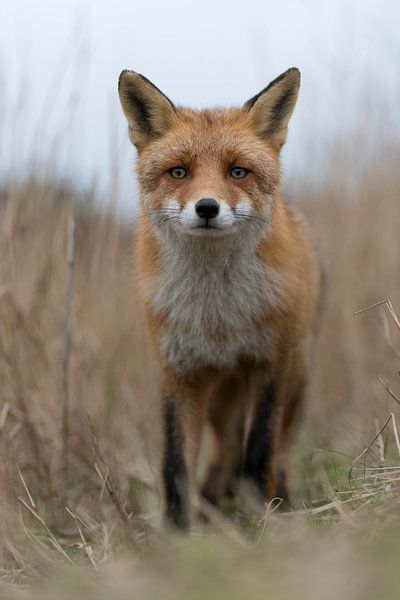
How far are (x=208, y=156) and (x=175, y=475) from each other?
141 cm

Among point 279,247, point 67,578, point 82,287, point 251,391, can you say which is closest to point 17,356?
point 82,287

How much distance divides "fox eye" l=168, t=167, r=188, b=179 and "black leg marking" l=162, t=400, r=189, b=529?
1046mm

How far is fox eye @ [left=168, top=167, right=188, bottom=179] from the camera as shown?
135 inches

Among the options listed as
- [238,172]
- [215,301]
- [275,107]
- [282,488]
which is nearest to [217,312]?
[215,301]

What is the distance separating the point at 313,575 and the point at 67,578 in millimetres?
613

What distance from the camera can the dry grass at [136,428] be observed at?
191 cm

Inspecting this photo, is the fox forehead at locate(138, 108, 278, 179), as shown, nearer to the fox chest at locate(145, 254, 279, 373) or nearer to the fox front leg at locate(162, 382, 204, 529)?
the fox chest at locate(145, 254, 279, 373)

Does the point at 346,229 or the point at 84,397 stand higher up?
the point at 346,229

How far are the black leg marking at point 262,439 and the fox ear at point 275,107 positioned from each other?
1.14 meters

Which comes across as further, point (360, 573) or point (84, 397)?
point (84, 397)

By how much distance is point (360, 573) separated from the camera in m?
1.72

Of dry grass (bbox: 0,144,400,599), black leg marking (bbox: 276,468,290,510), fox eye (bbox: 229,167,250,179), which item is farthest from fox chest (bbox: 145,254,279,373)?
black leg marking (bbox: 276,468,290,510)

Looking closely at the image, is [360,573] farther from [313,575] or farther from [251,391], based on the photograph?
[251,391]

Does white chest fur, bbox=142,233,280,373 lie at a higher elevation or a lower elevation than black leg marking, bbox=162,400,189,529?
higher
